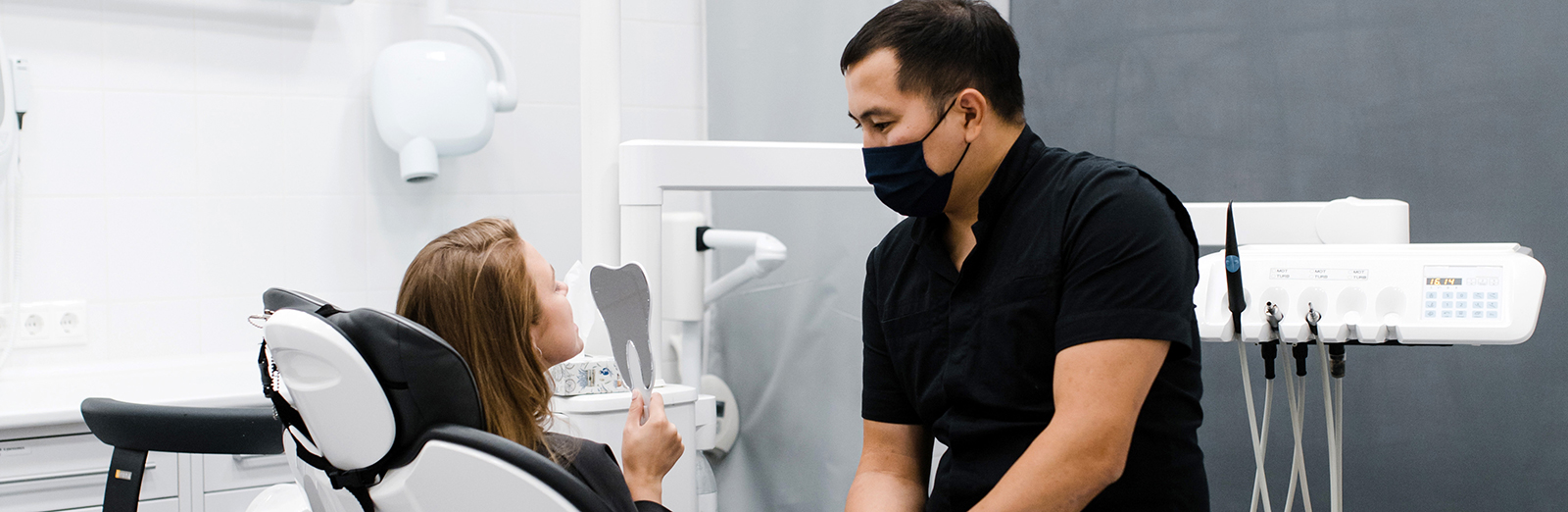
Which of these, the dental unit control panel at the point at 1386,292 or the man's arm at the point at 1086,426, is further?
the dental unit control panel at the point at 1386,292

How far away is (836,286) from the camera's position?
2.26 m

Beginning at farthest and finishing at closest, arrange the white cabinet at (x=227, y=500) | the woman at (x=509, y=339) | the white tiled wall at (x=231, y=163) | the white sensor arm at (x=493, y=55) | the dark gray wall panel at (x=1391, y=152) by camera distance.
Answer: the white sensor arm at (x=493, y=55), the white tiled wall at (x=231, y=163), the white cabinet at (x=227, y=500), the dark gray wall panel at (x=1391, y=152), the woman at (x=509, y=339)

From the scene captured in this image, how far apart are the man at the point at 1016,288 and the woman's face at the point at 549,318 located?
364 millimetres

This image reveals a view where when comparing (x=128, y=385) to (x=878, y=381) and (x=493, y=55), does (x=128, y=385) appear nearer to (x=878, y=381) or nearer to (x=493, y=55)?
(x=493, y=55)

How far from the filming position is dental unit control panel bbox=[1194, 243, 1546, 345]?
1.21m

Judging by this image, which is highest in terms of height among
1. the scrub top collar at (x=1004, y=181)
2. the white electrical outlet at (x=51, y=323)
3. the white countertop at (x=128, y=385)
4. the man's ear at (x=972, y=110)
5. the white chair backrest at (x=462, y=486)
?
the man's ear at (x=972, y=110)

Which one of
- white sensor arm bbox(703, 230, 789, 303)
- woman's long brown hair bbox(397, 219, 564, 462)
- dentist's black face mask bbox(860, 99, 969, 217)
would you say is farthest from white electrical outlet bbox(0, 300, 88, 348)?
dentist's black face mask bbox(860, 99, 969, 217)

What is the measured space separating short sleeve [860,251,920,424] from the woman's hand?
25cm

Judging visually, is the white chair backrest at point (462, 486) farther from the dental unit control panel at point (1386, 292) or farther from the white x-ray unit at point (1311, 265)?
the dental unit control panel at point (1386, 292)

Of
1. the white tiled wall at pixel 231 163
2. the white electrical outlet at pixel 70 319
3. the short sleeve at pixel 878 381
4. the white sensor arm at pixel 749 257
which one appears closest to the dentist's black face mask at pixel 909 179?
the short sleeve at pixel 878 381

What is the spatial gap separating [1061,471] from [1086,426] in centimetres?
5

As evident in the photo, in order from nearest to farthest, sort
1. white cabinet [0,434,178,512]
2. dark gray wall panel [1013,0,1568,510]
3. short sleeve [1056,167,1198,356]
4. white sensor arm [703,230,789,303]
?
short sleeve [1056,167,1198,356] → dark gray wall panel [1013,0,1568,510] → white cabinet [0,434,178,512] → white sensor arm [703,230,789,303]

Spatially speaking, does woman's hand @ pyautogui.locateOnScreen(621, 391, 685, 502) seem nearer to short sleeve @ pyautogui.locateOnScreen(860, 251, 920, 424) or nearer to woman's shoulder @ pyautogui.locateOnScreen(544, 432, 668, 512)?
woman's shoulder @ pyautogui.locateOnScreen(544, 432, 668, 512)

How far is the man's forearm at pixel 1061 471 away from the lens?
38.3 inches
